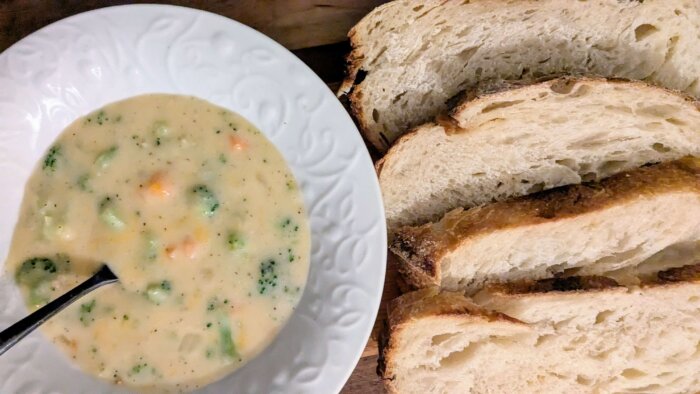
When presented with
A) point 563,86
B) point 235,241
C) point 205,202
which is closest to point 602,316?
point 563,86

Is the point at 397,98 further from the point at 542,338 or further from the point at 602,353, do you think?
the point at 602,353

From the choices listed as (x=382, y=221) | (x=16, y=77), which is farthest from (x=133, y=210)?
(x=382, y=221)

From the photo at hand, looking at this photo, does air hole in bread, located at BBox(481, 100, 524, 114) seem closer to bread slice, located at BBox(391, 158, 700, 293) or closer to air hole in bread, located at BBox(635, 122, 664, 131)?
bread slice, located at BBox(391, 158, 700, 293)

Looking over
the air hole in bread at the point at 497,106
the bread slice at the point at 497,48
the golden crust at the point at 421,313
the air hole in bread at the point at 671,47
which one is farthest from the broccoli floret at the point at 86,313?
the air hole in bread at the point at 671,47

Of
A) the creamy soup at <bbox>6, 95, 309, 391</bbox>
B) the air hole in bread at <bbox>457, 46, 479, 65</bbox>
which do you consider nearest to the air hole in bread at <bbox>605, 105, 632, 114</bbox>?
the air hole in bread at <bbox>457, 46, 479, 65</bbox>

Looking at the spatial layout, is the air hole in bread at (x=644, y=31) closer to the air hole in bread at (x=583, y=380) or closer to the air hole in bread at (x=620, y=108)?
the air hole in bread at (x=620, y=108)

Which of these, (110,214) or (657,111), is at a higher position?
(657,111)
